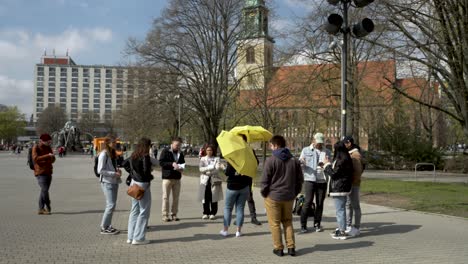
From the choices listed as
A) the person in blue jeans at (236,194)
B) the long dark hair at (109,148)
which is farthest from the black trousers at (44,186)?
the person in blue jeans at (236,194)

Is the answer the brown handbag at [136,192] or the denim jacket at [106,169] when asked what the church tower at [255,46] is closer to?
the denim jacket at [106,169]

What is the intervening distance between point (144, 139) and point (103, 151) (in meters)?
1.05

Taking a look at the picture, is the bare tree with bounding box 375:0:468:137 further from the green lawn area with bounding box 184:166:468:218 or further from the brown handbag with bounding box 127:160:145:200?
the brown handbag with bounding box 127:160:145:200

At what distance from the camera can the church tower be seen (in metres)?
27.7

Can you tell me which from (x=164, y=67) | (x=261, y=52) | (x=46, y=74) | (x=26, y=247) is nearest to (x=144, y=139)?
(x=26, y=247)

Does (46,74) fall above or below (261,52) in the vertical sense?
above

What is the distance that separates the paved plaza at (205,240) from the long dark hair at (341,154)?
1.42 metres

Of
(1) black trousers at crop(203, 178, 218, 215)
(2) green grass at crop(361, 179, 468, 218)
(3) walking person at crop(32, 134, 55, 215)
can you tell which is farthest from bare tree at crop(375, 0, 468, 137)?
(3) walking person at crop(32, 134, 55, 215)

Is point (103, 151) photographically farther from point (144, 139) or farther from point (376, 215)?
point (376, 215)

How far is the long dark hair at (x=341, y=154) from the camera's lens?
26.2 ft

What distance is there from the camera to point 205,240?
7.77 m

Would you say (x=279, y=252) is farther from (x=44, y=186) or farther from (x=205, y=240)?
(x=44, y=186)

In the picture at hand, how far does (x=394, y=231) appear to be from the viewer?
8.80 metres

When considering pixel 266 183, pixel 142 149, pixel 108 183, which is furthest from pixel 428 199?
pixel 108 183
